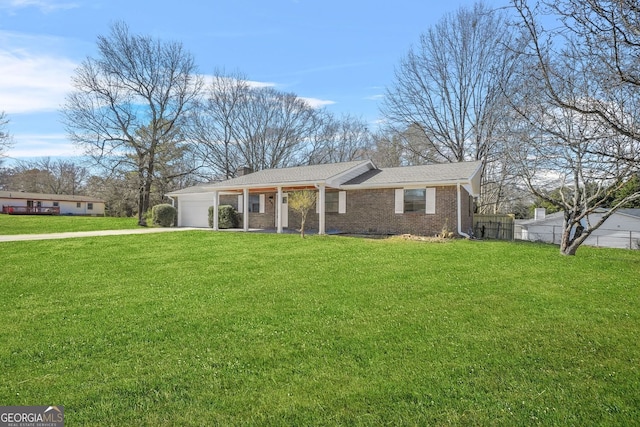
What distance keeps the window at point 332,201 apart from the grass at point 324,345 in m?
9.93

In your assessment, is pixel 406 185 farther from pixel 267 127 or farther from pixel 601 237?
pixel 267 127

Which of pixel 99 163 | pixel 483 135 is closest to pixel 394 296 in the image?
pixel 483 135

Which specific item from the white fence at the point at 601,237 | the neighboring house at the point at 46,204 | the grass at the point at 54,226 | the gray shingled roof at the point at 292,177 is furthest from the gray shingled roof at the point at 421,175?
the neighboring house at the point at 46,204

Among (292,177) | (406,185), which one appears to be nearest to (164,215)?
(292,177)

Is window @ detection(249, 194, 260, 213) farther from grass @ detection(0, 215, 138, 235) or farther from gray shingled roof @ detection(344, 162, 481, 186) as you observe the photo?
grass @ detection(0, 215, 138, 235)

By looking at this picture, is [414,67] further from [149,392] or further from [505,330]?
[149,392]

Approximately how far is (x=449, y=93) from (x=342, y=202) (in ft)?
41.7

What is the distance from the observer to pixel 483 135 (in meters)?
23.1

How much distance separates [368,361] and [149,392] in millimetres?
2063

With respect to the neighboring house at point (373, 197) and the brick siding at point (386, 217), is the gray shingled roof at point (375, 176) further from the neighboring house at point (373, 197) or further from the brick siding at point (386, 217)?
the brick siding at point (386, 217)

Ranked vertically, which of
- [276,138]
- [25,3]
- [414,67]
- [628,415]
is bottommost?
[628,415]

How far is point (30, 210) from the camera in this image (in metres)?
42.9

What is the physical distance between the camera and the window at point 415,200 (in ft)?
52.5

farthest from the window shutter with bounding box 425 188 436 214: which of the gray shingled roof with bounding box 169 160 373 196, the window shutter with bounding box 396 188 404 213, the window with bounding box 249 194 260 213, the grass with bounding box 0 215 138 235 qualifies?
the grass with bounding box 0 215 138 235
